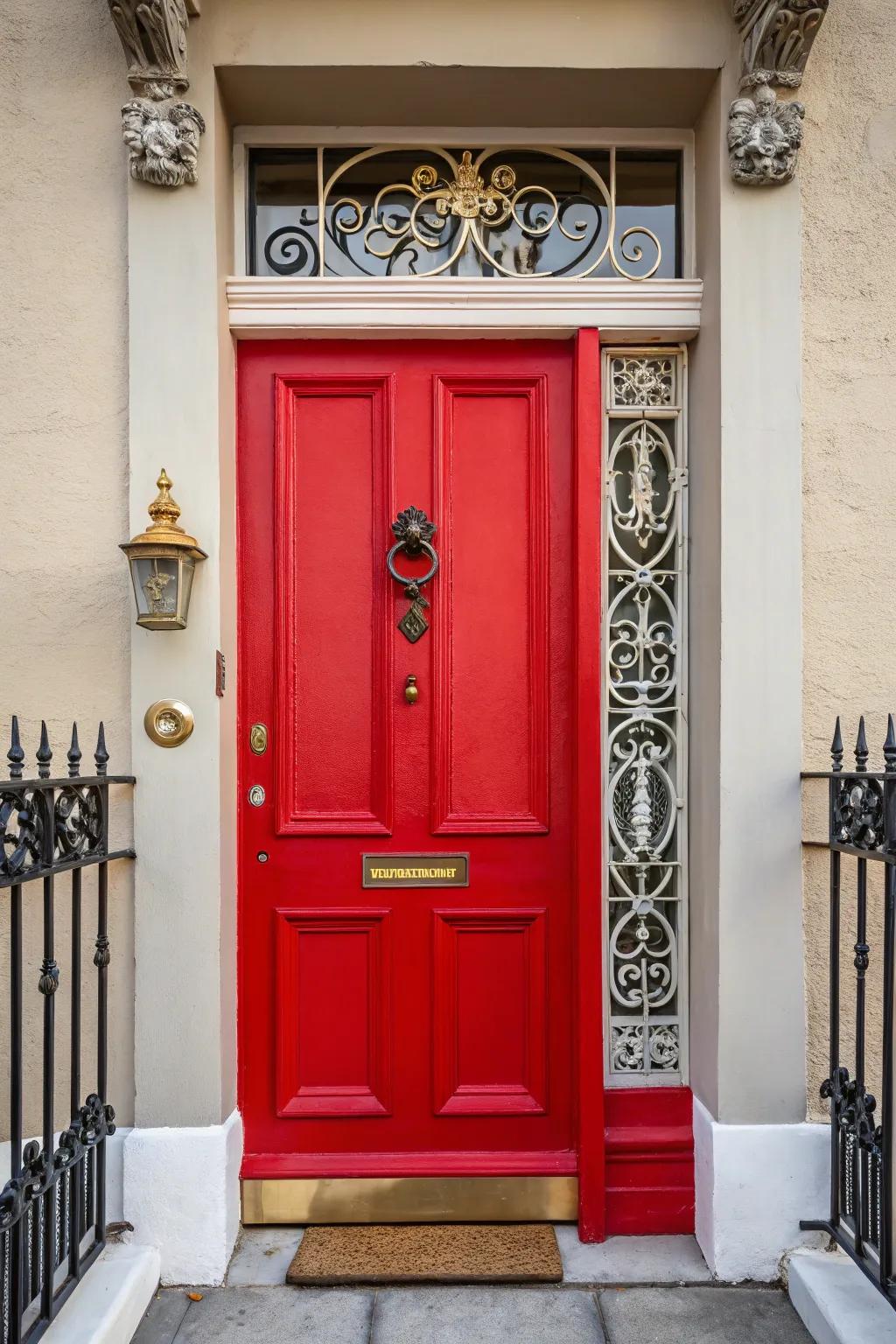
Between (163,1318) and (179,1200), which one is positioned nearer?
(163,1318)

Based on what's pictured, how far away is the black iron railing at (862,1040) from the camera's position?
2.50 m

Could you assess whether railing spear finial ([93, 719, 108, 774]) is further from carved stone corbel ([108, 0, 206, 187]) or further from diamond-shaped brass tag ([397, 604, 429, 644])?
carved stone corbel ([108, 0, 206, 187])

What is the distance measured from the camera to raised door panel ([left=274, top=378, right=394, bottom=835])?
3.29 metres

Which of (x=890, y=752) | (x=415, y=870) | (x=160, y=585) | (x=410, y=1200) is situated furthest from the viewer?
(x=415, y=870)

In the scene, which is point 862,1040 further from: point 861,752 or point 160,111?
point 160,111

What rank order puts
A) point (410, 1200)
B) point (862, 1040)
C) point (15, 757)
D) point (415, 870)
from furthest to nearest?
point (415, 870) → point (410, 1200) → point (862, 1040) → point (15, 757)

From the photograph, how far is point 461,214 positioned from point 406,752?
1.85 m

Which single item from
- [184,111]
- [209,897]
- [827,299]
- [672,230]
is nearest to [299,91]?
[184,111]

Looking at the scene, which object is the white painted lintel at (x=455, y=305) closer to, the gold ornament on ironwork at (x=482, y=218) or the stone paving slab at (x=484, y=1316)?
the gold ornament on ironwork at (x=482, y=218)

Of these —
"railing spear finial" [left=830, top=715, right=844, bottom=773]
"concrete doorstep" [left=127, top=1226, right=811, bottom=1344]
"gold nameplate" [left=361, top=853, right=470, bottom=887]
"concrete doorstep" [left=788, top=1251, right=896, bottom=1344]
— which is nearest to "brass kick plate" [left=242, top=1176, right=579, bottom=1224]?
"concrete doorstep" [left=127, top=1226, right=811, bottom=1344]

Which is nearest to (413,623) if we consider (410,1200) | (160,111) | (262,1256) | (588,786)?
(588,786)

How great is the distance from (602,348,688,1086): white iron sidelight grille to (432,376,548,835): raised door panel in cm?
24

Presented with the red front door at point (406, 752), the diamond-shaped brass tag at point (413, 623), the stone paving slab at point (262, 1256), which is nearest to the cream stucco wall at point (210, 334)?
the red front door at point (406, 752)

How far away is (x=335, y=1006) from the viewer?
3.27 metres
